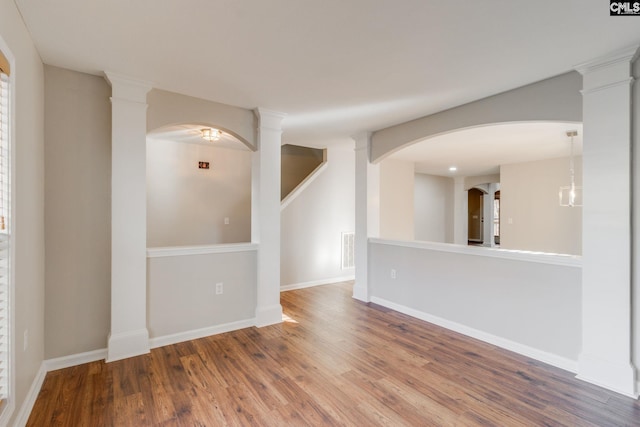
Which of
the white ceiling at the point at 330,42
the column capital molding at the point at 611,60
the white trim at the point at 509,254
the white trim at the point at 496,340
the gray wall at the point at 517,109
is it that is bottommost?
the white trim at the point at 496,340

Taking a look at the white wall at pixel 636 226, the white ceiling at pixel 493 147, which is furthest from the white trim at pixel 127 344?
the white ceiling at pixel 493 147

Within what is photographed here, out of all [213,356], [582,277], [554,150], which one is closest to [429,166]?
[554,150]

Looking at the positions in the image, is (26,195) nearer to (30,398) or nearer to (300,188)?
(30,398)

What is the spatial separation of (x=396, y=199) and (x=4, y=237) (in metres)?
5.50

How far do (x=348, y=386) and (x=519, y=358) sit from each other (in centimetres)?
164

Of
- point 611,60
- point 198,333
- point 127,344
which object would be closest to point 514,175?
point 611,60

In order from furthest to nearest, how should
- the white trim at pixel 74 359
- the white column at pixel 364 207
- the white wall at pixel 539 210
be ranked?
the white wall at pixel 539 210 → the white column at pixel 364 207 → the white trim at pixel 74 359

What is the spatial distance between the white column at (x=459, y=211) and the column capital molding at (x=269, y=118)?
23.4 ft

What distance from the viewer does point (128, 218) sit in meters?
2.67

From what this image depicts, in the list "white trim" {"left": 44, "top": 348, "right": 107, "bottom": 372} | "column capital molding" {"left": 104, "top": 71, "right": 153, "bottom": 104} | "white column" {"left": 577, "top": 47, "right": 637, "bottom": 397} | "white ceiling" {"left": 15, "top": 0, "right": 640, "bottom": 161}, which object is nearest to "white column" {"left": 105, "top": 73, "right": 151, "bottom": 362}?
"column capital molding" {"left": 104, "top": 71, "right": 153, "bottom": 104}

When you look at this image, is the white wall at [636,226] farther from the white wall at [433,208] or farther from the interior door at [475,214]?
the interior door at [475,214]

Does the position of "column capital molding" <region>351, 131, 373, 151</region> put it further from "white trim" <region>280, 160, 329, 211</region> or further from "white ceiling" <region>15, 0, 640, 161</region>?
"white ceiling" <region>15, 0, 640, 161</region>

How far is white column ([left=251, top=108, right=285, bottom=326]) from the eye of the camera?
349 centimetres

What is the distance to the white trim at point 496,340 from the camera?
2.54 meters
